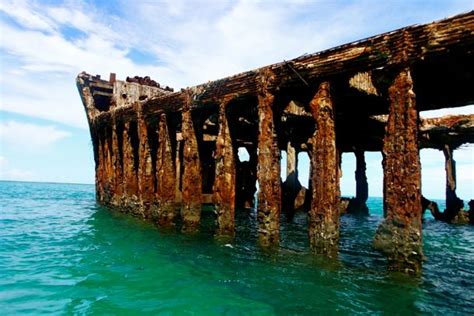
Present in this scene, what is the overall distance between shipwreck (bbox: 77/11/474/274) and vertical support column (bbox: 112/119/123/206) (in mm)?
A: 364

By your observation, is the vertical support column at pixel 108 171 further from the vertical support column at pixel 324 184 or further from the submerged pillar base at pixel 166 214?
the vertical support column at pixel 324 184

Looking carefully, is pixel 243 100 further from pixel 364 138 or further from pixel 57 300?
pixel 364 138

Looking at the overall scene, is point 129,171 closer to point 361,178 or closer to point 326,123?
point 326,123

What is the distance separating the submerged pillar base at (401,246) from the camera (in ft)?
20.8

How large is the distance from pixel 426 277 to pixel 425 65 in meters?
4.30

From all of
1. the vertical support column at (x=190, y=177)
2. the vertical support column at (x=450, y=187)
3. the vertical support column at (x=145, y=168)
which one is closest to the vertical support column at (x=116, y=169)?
the vertical support column at (x=145, y=168)

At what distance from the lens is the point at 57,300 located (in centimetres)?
597

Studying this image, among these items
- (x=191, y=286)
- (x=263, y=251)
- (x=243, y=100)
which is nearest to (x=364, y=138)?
(x=243, y=100)

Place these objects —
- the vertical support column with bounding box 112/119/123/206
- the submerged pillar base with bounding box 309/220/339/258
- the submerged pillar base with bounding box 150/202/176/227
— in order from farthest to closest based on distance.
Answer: the vertical support column with bounding box 112/119/123/206
the submerged pillar base with bounding box 150/202/176/227
the submerged pillar base with bounding box 309/220/339/258

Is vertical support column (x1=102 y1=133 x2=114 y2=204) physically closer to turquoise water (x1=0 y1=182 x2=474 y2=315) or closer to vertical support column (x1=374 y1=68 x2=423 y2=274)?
turquoise water (x1=0 y1=182 x2=474 y2=315)

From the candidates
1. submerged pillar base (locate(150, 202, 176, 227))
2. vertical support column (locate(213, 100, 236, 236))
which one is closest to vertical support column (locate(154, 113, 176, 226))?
submerged pillar base (locate(150, 202, 176, 227))

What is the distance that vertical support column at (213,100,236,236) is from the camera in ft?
32.5

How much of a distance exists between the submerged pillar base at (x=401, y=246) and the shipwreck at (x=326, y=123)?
2 centimetres

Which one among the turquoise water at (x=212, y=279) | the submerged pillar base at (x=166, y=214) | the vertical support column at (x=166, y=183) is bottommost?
the turquoise water at (x=212, y=279)
